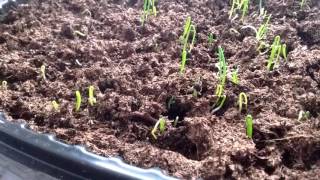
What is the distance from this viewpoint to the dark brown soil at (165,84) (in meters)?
0.92

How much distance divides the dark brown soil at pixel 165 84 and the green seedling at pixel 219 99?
0.06 feet

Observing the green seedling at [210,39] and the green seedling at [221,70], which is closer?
the green seedling at [221,70]

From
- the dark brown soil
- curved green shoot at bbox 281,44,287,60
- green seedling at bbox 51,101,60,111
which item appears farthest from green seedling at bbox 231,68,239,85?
green seedling at bbox 51,101,60,111

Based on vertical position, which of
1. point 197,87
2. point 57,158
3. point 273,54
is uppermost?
point 273,54

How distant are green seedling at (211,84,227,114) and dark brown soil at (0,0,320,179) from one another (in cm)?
2

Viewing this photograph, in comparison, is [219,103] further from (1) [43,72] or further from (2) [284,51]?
(1) [43,72]

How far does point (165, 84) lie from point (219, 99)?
0.52 ft

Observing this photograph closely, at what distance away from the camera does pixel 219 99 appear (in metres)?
1.09

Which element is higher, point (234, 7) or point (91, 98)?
point (234, 7)

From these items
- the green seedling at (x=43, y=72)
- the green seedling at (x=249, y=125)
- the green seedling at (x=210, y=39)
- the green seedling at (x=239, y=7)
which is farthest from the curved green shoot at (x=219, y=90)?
the green seedling at (x=43, y=72)

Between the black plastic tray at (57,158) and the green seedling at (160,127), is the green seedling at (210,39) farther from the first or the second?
the black plastic tray at (57,158)

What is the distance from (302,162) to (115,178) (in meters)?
0.42

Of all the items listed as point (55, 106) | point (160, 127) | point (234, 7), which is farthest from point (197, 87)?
point (234, 7)

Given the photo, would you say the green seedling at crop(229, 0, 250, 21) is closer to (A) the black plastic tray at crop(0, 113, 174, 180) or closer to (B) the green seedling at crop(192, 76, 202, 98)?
(B) the green seedling at crop(192, 76, 202, 98)
